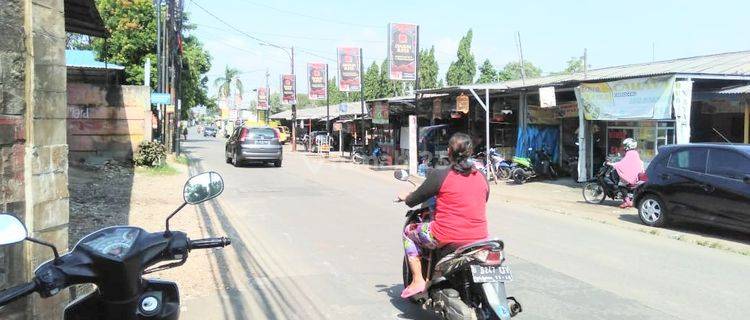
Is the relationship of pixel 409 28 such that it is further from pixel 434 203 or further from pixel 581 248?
pixel 434 203

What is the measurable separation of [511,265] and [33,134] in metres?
5.29

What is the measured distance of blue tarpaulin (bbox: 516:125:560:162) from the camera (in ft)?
71.1

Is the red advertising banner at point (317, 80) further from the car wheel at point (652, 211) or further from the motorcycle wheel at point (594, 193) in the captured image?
the car wheel at point (652, 211)

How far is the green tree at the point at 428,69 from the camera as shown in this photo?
5538 centimetres

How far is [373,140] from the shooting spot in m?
33.3

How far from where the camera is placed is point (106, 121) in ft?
65.1

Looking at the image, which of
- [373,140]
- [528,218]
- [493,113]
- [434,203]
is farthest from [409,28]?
[434,203]

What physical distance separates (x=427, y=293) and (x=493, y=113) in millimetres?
18950

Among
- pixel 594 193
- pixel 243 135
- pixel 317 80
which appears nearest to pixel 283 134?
pixel 317 80

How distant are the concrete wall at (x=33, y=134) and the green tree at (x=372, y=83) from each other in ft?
181

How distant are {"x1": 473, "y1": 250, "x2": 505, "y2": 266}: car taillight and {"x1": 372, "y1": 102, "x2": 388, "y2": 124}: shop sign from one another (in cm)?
2351

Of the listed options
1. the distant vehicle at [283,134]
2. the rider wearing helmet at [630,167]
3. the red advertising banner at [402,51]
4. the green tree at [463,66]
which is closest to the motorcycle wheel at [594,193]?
the rider wearing helmet at [630,167]

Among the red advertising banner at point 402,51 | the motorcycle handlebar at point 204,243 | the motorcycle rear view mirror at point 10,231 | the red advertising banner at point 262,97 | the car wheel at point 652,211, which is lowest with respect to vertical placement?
the car wheel at point 652,211

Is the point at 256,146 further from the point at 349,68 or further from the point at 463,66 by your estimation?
the point at 463,66
